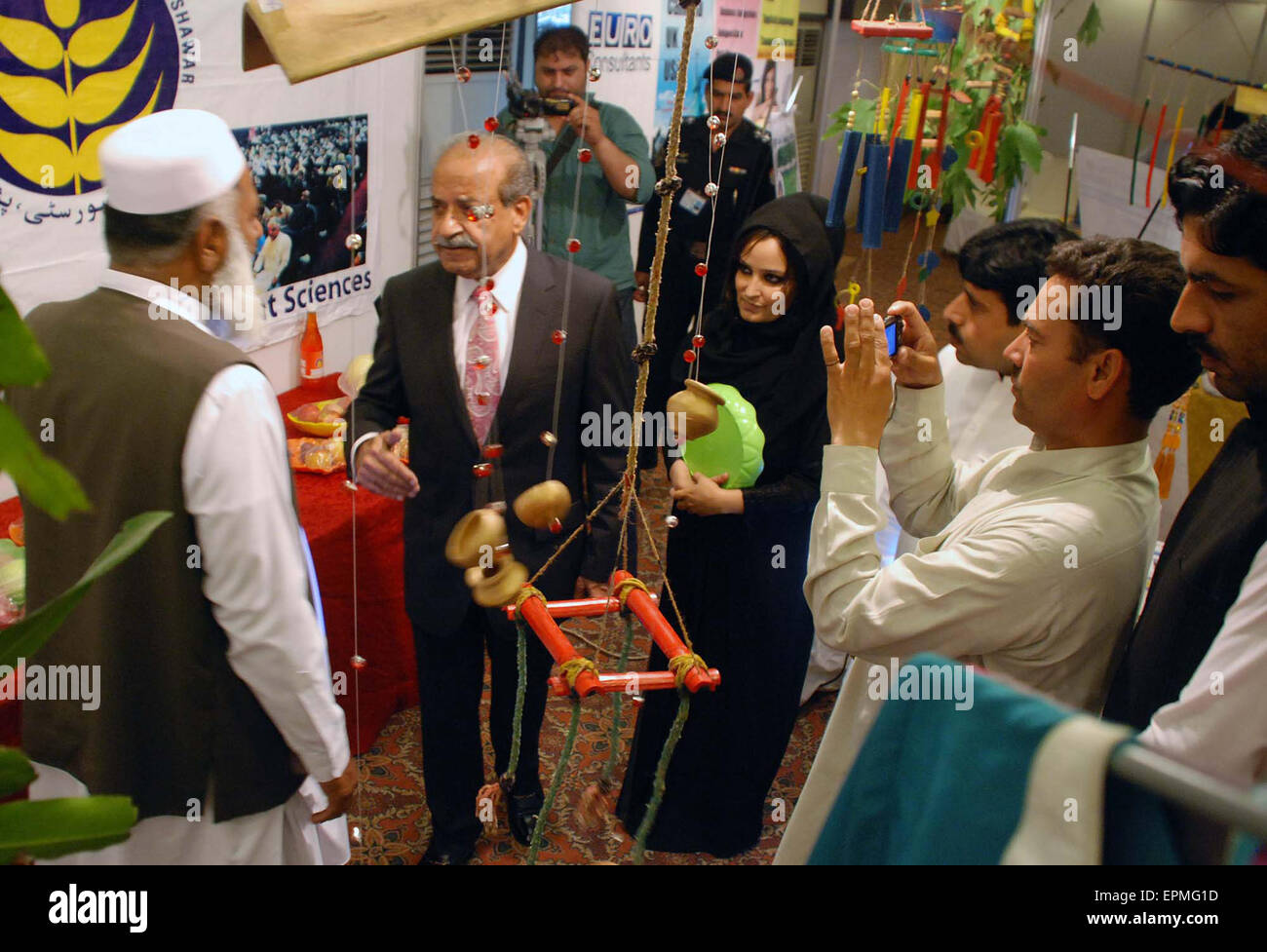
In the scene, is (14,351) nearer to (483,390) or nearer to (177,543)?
(177,543)

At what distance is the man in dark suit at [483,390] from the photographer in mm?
1814

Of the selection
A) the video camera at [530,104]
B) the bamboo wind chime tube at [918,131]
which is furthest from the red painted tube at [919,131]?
the video camera at [530,104]

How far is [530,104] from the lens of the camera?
222cm

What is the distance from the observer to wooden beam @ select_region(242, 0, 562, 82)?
1062mm

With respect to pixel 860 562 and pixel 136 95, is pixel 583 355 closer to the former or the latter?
pixel 860 562

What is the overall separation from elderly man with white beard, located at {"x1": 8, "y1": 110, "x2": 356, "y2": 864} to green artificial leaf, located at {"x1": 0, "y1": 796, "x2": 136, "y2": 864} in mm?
560

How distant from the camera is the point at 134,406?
1.23 metres

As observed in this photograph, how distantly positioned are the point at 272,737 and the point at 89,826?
76 centimetres

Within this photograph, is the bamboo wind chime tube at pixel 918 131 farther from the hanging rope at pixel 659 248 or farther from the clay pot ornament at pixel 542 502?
the clay pot ornament at pixel 542 502


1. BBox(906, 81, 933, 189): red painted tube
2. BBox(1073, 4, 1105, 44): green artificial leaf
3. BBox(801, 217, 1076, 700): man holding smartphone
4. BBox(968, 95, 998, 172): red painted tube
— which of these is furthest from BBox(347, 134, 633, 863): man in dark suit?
BBox(1073, 4, 1105, 44): green artificial leaf

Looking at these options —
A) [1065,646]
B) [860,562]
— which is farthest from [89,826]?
[1065,646]

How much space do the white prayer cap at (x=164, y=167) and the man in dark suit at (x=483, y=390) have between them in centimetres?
50

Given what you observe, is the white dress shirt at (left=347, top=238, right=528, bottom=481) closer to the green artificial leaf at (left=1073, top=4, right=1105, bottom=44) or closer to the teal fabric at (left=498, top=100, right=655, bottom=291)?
the teal fabric at (left=498, top=100, right=655, bottom=291)

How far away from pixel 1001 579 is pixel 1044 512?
4.2 inches
